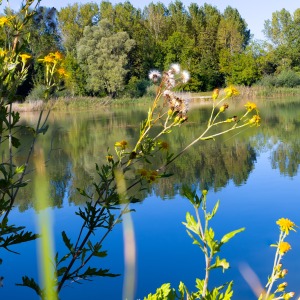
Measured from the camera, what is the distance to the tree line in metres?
25.2

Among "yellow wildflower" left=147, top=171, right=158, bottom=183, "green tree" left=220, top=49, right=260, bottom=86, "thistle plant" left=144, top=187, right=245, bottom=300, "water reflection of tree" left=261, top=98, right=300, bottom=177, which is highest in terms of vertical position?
"green tree" left=220, top=49, right=260, bottom=86

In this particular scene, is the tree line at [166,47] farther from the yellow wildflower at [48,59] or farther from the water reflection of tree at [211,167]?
the yellow wildflower at [48,59]

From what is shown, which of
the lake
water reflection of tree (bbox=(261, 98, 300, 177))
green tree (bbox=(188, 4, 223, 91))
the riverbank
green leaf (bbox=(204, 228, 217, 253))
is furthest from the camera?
green tree (bbox=(188, 4, 223, 91))

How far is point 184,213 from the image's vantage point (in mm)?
4016

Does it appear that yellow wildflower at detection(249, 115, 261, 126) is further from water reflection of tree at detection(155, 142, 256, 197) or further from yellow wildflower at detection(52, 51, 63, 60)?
water reflection of tree at detection(155, 142, 256, 197)

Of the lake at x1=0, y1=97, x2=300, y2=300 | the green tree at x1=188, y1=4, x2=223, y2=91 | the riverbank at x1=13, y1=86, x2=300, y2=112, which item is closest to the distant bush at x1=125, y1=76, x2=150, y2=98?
the riverbank at x1=13, y1=86, x2=300, y2=112

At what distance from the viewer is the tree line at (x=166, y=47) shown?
2516 cm

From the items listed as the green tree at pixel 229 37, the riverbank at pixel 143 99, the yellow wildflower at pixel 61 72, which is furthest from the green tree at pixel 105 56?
the yellow wildflower at pixel 61 72

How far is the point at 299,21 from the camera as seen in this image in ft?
108

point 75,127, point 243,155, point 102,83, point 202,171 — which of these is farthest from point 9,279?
point 102,83

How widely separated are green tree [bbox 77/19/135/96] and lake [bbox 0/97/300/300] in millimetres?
17312

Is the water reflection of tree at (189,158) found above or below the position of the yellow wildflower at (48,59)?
below

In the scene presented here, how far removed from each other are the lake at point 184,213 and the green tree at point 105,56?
17312mm

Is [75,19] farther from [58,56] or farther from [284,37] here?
[58,56]
